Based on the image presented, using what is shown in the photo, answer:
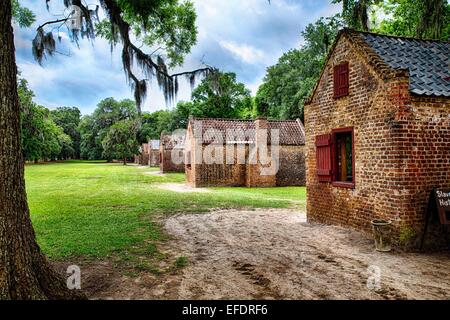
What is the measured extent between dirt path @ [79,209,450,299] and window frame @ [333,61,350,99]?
367 cm

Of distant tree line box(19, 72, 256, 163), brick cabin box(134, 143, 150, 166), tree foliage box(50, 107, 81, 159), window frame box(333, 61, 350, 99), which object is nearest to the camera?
window frame box(333, 61, 350, 99)

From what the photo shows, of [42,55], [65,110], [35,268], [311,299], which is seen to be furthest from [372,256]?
[65,110]

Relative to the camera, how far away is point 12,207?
3.76 metres

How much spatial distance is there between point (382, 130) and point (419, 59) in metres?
2.68

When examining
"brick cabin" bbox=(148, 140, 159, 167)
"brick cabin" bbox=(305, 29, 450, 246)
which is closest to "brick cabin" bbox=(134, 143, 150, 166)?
"brick cabin" bbox=(148, 140, 159, 167)

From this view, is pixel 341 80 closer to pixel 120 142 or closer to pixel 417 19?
pixel 417 19

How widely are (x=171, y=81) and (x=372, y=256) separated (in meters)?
6.71

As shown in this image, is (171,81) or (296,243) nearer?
(296,243)

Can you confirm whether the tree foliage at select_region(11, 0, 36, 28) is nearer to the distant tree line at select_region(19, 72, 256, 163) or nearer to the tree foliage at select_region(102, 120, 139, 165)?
the distant tree line at select_region(19, 72, 256, 163)

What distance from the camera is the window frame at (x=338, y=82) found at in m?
8.70

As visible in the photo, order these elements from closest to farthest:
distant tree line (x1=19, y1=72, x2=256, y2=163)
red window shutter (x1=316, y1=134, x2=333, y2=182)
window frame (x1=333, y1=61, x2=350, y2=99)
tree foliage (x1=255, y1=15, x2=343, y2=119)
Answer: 1. window frame (x1=333, y1=61, x2=350, y2=99)
2. red window shutter (x1=316, y1=134, x2=333, y2=182)
3. tree foliage (x1=255, y1=15, x2=343, y2=119)
4. distant tree line (x1=19, y1=72, x2=256, y2=163)

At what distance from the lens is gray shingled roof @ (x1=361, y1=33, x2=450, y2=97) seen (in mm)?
7422

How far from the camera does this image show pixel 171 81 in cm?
935
